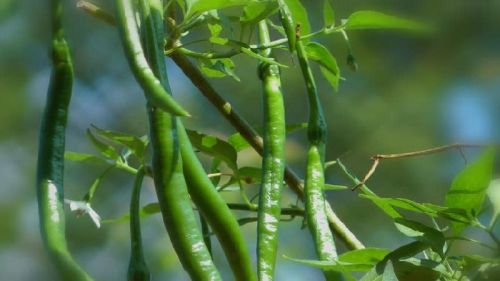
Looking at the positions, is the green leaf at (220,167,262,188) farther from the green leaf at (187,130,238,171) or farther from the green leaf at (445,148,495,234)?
the green leaf at (445,148,495,234)

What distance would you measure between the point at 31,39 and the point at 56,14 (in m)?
1.97

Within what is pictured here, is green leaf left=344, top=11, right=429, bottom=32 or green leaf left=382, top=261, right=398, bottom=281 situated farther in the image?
green leaf left=344, top=11, right=429, bottom=32

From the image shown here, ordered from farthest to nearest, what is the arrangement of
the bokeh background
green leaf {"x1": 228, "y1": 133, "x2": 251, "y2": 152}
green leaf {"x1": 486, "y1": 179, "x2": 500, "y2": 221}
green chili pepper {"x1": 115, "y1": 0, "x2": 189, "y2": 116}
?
the bokeh background < green leaf {"x1": 228, "y1": 133, "x2": 251, "y2": 152} < green leaf {"x1": 486, "y1": 179, "x2": 500, "y2": 221} < green chili pepper {"x1": 115, "y1": 0, "x2": 189, "y2": 116}

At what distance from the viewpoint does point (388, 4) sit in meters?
2.07

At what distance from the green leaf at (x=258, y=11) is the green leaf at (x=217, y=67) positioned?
0.03 metres

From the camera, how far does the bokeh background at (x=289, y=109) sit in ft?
6.58

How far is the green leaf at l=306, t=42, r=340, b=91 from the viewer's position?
464mm

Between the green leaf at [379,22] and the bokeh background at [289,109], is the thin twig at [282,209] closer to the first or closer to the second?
the green leaf at [379,22]

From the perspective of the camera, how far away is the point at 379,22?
0.47m

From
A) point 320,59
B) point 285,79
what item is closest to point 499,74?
point 285,79

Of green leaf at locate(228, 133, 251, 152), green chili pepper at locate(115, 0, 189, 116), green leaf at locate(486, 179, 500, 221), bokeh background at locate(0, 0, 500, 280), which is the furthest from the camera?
bokeh background at locate(0, 0, 500, 280)

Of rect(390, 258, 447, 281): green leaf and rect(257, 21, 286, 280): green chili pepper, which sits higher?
rect(257, 21, 286, 280): green chili pepper

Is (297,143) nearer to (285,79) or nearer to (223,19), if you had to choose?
(285,79)

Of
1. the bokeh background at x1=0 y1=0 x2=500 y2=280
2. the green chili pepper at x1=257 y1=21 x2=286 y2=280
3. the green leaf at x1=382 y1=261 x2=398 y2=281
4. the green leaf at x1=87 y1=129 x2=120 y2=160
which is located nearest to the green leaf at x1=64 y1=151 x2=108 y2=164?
the green leaf at x1=87 y1=129 x2=120 y2=160
